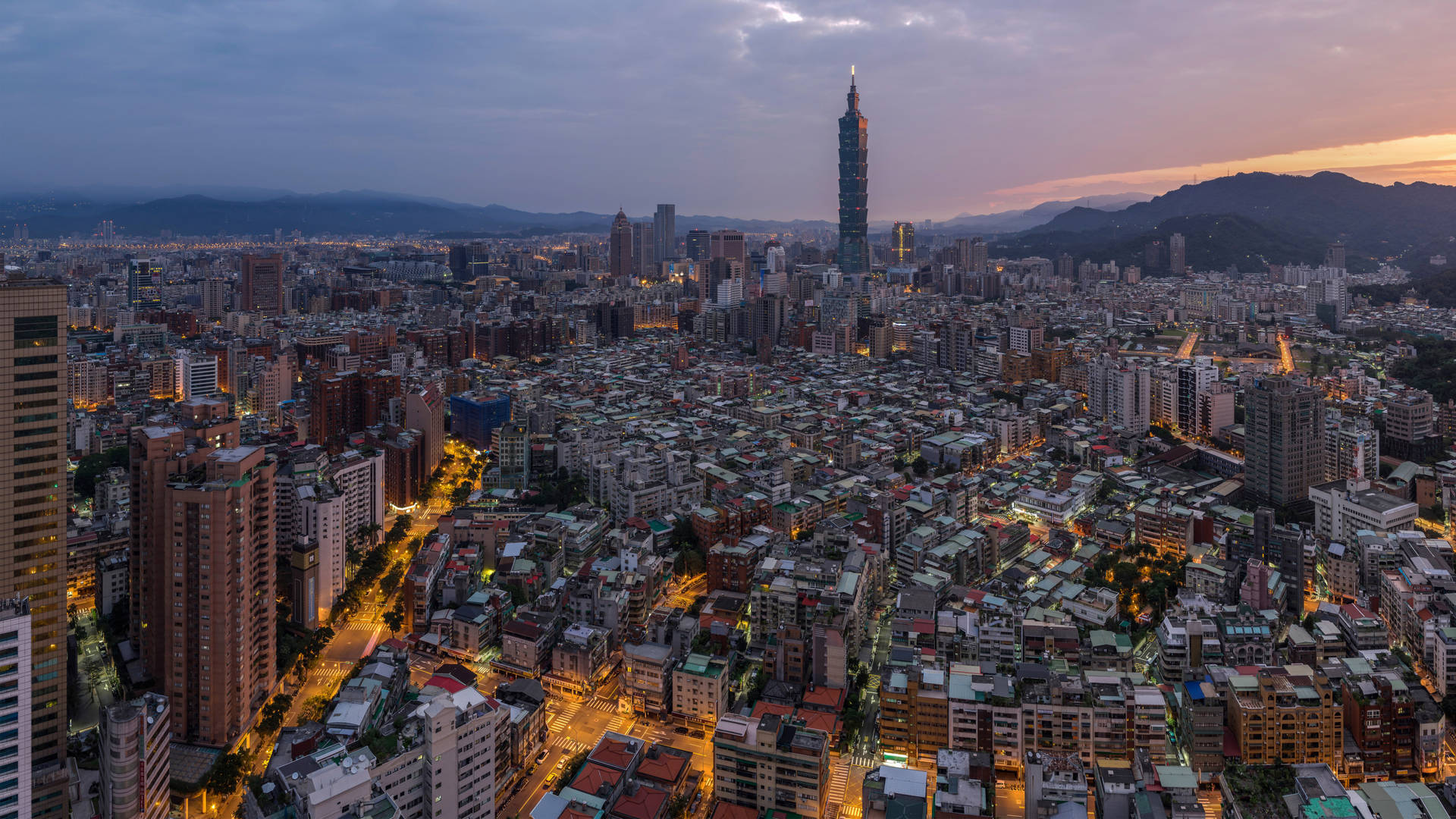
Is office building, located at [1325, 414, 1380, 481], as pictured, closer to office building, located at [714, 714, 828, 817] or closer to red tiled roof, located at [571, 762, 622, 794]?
office building, located at [714, 714, 828, 817]

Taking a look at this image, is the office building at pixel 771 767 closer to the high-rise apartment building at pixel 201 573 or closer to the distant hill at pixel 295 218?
the high-rise apartment building at pixel 201 573

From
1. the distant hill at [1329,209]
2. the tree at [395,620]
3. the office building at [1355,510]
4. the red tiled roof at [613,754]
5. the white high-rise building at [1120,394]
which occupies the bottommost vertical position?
the red tiled roof at [613,754]

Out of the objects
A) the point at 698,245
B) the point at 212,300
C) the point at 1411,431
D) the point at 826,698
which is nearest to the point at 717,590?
the point at 826,698

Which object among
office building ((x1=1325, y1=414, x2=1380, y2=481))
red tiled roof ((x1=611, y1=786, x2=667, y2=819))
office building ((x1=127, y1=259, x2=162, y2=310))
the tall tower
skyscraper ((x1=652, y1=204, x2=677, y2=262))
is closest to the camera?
red tiled roof ((x1=611, y1=786, x2=667, y2=819))

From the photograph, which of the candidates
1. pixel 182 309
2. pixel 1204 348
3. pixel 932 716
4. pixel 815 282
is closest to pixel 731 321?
pixel 815 282

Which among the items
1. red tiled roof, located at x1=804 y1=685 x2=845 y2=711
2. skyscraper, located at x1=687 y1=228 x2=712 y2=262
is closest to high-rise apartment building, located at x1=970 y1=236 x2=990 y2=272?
skyscraper, located at x1=687 y1=228 x2=712 y2=262

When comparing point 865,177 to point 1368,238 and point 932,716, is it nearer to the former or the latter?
point 1368,238

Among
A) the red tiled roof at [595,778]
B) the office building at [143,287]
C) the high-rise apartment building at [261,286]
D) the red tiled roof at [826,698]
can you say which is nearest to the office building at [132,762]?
the red tiled roof at [595,778]
